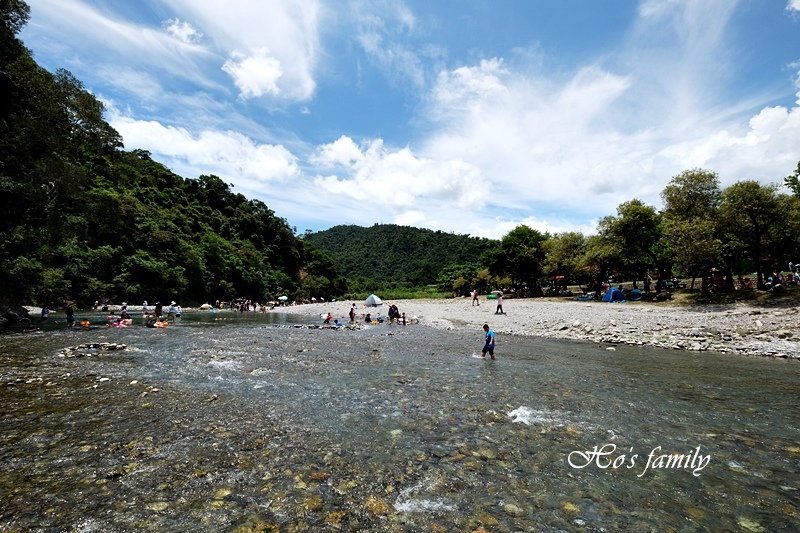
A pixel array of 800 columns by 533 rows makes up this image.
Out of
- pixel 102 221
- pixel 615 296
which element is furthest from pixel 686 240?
pixel 102 221

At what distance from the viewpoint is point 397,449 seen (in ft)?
27.0

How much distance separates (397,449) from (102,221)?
38.8 metres

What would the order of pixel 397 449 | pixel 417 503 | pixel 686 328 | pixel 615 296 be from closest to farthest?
pixel 417 503
pixel 397 449
pixel 686 328
pixel 615 296

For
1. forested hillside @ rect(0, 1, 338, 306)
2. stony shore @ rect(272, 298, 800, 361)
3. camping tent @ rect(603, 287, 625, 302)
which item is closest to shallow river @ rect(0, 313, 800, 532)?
stony shore @ rect(272, 298, 800, 361)

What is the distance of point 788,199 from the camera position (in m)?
36.0

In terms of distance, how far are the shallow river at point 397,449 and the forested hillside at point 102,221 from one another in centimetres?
2084

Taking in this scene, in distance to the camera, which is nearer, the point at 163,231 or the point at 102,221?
the point at 102,221

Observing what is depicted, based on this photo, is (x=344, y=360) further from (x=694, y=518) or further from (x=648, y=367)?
(x=694, y=518)

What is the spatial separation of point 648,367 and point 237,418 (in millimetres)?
16578

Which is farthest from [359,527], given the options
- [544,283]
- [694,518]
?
[544,283]

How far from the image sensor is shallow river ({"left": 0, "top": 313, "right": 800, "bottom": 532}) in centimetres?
579

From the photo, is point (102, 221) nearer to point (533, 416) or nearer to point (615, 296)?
point (533, 416)

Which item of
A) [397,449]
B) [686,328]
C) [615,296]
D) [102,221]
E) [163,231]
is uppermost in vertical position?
[163,231]

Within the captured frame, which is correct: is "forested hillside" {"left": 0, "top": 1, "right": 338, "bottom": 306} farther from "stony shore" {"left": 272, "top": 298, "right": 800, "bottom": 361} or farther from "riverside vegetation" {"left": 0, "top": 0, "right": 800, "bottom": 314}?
"stony shore" {"left": 272, "top": 298, "right": 800, "bottom": 361}
